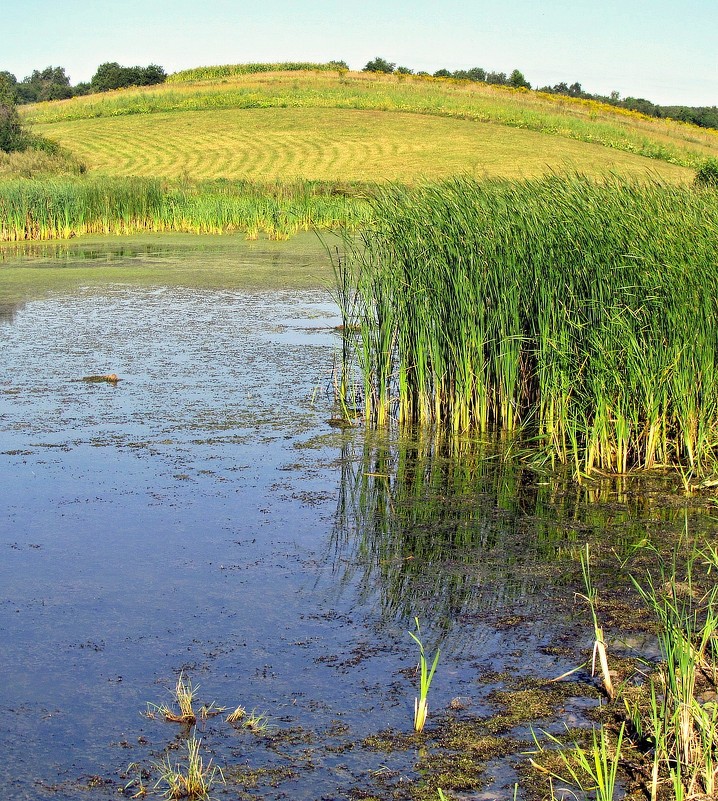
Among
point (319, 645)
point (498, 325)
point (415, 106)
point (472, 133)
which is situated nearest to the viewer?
point (319, 645)

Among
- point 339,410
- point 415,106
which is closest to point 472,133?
point 415,106

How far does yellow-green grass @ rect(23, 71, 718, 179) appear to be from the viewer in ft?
112

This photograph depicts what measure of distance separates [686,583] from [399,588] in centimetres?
108

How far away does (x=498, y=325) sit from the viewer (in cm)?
588

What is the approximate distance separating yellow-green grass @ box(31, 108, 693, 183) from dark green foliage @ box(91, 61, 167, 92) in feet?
59.7

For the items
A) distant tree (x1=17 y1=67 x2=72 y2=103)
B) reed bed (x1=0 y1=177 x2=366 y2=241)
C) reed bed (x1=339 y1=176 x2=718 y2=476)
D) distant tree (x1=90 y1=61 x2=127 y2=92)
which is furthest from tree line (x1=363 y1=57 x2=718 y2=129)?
reed bed (x1=339 y1=176 x2=718 y2=476)

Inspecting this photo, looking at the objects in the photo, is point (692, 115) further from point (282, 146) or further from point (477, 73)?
point (282, 146)

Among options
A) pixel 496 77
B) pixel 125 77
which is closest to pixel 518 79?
pixel 496 77

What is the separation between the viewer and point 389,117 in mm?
39156

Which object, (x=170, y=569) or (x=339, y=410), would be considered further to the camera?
(x=339, y=410)

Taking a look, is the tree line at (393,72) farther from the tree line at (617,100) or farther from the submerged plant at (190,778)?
the submerged plant at (190,778)

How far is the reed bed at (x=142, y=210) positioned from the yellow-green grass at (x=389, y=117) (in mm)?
9701

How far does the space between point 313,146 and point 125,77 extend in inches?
1196

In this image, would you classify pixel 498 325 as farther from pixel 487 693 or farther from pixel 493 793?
pixel 493 793
